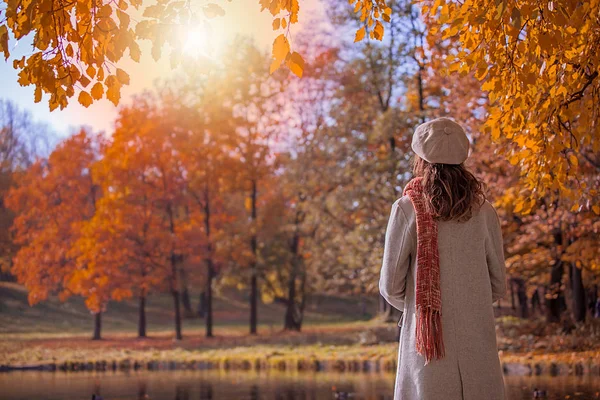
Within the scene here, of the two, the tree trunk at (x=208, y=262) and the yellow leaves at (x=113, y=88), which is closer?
the yellow leaves at (x=113, y=88)

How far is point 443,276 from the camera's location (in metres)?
3.50

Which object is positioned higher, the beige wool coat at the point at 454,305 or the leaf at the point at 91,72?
the leaf at the point at 91,72

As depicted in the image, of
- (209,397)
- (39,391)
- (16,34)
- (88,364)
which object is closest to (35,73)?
(16,34)

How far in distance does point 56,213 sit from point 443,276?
2384 cm

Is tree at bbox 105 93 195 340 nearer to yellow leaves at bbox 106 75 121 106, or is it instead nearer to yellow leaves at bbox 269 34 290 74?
yellow leaves at bbox 106 75 121 106

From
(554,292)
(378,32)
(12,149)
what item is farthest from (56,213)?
(378,32)

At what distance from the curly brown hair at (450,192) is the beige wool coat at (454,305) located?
58mm

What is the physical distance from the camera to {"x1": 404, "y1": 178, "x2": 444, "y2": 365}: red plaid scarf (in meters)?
3.38

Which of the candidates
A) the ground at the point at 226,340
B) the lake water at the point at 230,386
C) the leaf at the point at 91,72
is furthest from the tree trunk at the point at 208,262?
the leaf at the point at 91,72

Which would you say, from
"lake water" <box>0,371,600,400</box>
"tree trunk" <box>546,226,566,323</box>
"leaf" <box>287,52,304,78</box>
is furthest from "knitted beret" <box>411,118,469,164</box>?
"tree trunk" <box>546,226,566,323</box>

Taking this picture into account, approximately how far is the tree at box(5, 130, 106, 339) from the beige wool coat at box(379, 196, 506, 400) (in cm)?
2082

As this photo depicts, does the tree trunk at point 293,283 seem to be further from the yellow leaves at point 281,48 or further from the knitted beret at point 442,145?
the knitted beret at point 442,145

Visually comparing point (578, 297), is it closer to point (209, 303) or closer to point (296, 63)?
point (209, 303)

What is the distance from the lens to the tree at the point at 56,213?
24.6 metres
